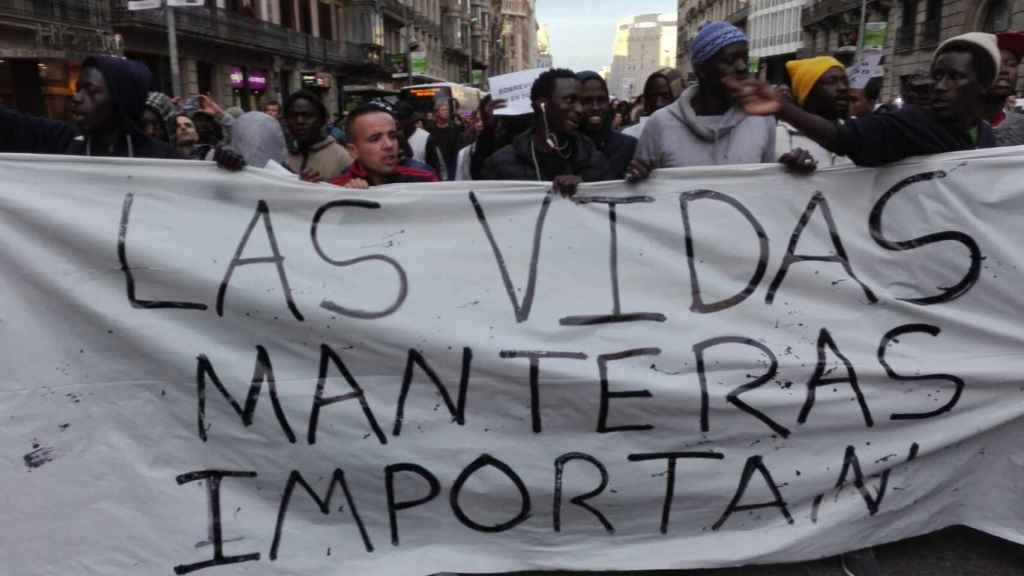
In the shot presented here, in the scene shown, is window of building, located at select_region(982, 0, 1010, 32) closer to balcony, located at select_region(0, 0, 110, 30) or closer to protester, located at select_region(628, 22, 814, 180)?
protester, located at select_region(628, 22, 814, 180)

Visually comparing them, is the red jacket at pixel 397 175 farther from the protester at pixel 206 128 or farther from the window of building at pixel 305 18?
the window of building at pixel 305 18

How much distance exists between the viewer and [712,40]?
2.91 metres

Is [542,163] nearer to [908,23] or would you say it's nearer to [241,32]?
[241,32]

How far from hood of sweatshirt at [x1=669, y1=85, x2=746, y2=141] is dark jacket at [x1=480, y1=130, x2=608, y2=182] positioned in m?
0.39

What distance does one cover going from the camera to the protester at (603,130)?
3348 millimetres

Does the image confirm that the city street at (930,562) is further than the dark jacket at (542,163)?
No

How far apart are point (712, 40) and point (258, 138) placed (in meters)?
2.27

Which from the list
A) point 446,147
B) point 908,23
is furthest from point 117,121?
point 908,23

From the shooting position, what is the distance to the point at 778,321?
248cm

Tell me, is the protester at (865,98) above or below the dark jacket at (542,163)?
above

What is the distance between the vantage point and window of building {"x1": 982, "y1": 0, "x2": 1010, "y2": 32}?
71.1ft

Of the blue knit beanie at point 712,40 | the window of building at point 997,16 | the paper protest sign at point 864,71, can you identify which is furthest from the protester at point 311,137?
the window of building at point 997,16

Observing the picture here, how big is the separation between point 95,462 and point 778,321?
2138 mm

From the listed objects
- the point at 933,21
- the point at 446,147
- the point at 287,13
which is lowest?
the point at 446,147
